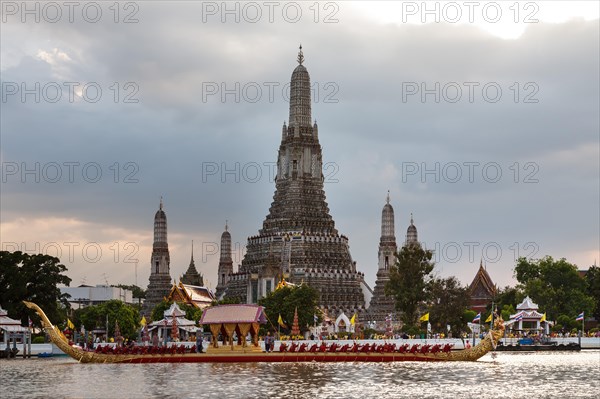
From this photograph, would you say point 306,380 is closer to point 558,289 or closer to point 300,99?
point 558,289

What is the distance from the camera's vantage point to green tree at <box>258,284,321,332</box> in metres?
106

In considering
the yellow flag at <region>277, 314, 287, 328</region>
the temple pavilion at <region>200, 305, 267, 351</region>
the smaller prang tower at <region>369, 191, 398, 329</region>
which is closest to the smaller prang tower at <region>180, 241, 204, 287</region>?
the smaller prang tower at <region>369, 191, 398, 329</region>

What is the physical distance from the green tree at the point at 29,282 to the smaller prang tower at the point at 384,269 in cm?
4604

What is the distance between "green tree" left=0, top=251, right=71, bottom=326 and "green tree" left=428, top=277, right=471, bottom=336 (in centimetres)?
3481

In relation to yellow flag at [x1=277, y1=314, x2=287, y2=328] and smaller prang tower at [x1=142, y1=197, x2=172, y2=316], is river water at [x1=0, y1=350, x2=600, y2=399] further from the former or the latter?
smaller prang tower at [x1=142, y1=197, x2=172, y2=316]

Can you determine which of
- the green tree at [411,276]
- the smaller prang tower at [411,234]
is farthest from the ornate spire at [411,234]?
the green tree at [411,276]

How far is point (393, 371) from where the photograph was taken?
200 ft

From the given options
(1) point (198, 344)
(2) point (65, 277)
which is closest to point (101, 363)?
(1) point (198, 344)

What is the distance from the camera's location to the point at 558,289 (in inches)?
4604

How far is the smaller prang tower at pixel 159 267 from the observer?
14425 centimetres

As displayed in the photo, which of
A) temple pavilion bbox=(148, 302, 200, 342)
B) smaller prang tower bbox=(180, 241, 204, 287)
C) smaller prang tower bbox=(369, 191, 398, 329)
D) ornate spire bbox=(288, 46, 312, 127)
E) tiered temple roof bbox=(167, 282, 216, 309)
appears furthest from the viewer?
smaller prang tower bbox=(180, 241, 204, 287)

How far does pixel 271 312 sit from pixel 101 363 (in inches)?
1496

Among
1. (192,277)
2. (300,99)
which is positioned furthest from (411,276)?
(192,277)

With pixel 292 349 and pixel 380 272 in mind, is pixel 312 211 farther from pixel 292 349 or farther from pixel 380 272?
pixel 292 349
